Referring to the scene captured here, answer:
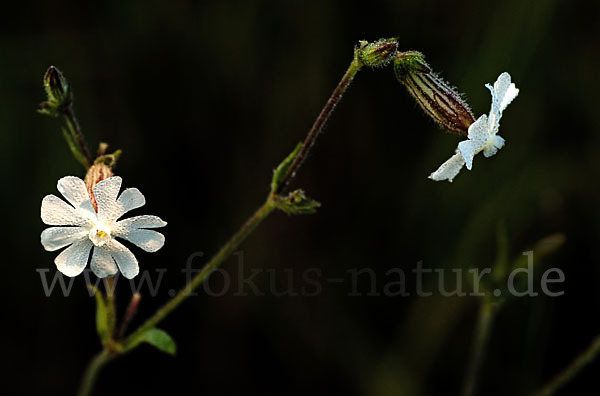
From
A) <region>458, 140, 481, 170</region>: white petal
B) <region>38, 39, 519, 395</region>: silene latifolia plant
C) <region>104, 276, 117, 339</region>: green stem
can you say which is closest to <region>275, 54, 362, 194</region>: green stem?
<region>38, 39, 519, 395</region>: silene latifolia plant

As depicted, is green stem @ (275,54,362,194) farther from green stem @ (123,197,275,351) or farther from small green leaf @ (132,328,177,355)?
small green leaf @ (132,328,177,355)

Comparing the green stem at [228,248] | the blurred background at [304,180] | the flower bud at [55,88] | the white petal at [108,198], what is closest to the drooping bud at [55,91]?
the flower bud at [55,88]

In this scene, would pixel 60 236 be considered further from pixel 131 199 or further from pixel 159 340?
pixel 159 340

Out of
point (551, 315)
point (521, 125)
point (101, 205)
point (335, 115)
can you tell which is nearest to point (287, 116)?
point (335, 115)

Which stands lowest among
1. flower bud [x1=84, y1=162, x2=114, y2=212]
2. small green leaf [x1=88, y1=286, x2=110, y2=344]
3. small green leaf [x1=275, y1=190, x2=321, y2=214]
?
small green leaf [x1=88, y1=286, x2=110, y2=344]

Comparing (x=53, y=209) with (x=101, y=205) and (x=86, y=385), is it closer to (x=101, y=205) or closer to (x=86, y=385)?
(x=101, y=205)

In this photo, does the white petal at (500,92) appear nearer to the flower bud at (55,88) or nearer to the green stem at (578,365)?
the green stem at (578,365)
